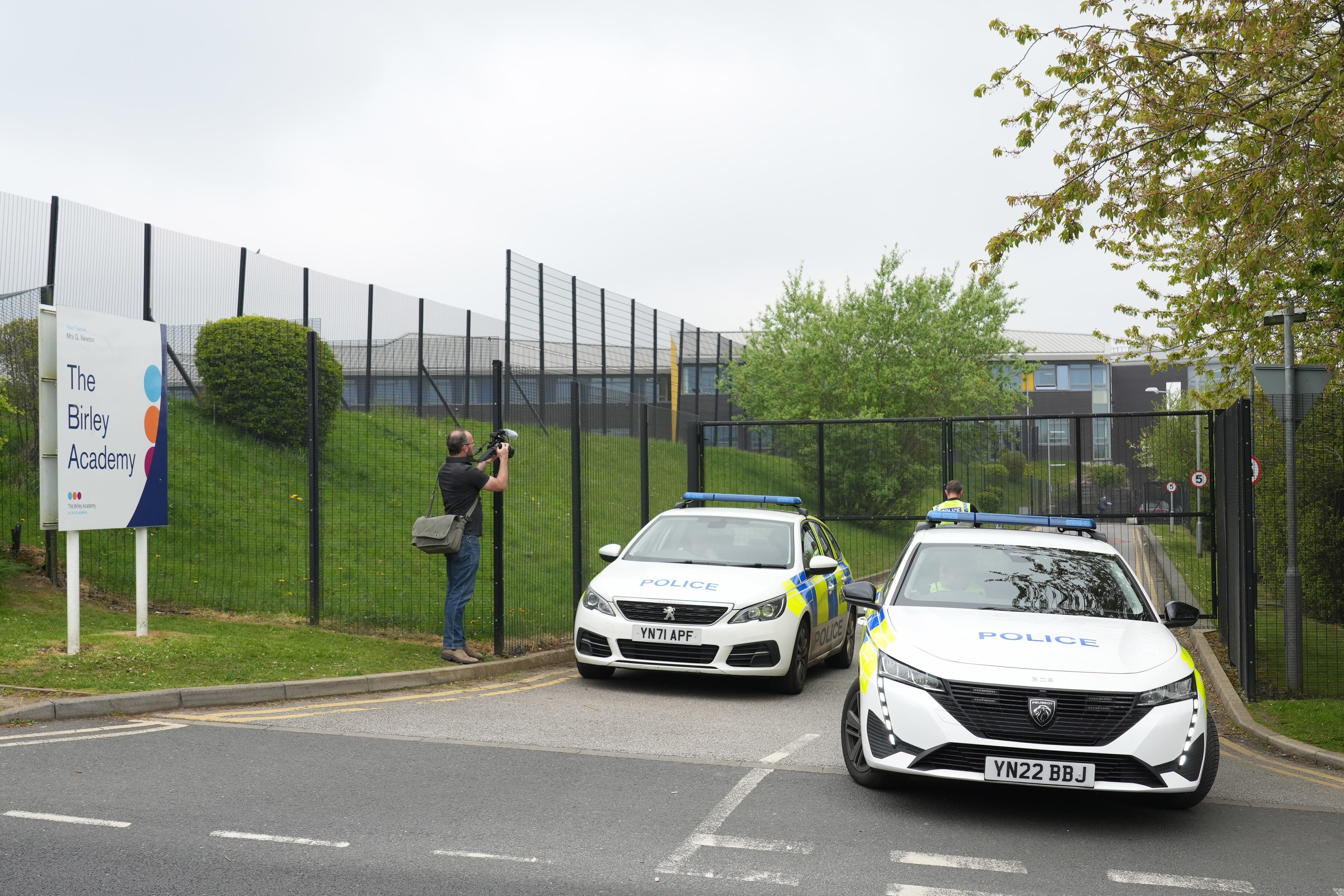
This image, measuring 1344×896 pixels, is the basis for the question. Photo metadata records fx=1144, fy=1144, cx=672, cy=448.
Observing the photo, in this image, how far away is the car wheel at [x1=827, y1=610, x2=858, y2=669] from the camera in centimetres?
1177

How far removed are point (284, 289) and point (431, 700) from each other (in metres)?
11.7

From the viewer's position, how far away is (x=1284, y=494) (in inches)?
559

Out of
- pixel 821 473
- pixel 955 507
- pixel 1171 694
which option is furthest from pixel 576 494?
pixel 1171 694

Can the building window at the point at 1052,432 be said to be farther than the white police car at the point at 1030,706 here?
Yes

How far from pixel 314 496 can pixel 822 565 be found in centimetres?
518

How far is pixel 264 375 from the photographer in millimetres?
13938

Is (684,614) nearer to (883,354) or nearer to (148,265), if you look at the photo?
(148,265)

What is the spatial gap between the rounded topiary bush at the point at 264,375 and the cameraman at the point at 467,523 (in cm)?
291

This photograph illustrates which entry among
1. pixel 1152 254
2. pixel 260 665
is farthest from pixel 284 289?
pixel 1152 254

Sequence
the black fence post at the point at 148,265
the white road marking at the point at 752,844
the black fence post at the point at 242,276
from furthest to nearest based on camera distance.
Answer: the black fence post at the point at 242,276 < the black fence post at the point at 148,265 < the white road marking at the point at 752,844

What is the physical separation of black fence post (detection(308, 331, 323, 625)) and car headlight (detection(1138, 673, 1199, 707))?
26.9ft

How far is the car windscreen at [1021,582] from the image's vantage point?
7094 mm

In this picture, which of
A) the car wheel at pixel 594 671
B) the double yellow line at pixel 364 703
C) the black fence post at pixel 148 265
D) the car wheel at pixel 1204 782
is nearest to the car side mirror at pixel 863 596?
the car wheel at pixel 1204 782

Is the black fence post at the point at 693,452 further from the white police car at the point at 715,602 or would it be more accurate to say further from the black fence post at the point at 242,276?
the black fence post at the point at 242,276
